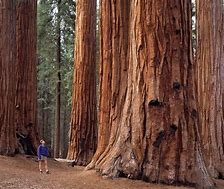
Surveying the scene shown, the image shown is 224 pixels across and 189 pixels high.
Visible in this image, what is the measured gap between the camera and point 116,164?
6863mm

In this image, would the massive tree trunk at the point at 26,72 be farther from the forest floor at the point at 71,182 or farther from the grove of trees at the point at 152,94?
the forest floor at the point at 71,182

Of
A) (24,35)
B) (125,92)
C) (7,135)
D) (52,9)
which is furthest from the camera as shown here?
(52,9)

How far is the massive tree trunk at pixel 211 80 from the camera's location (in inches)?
365

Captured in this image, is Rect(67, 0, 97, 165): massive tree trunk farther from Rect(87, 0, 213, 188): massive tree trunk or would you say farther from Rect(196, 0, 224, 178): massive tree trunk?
Rect(87, 0, 213, 188): massive tree trunk

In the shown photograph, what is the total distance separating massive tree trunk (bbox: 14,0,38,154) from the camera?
1244 centimetres

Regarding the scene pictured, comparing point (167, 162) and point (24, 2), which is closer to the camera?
point (167, 162)

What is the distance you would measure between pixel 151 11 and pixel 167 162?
2760mm

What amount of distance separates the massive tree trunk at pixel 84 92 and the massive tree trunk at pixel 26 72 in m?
1.76

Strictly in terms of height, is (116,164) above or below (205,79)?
below

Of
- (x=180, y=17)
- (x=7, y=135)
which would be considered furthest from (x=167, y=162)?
(x=7, y=135)

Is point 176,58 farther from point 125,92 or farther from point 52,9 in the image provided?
point 52,9

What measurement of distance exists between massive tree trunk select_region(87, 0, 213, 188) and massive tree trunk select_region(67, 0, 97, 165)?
6.37 metres

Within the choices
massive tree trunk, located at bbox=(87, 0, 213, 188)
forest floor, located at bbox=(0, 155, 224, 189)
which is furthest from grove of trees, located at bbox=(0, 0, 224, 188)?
forest floor, located at bbox=(0, 155, 224, 189)

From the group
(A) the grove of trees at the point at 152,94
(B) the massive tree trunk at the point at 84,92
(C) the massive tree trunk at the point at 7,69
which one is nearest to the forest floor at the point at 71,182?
(A) the grove of trees at the point at 152,94
